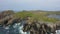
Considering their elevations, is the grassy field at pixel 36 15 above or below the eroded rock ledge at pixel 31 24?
above

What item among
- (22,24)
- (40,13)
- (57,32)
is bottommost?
(57,32)

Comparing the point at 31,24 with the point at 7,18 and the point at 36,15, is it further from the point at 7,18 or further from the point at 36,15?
the point at 7,18

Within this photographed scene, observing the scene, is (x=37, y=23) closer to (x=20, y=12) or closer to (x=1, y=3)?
(x=20, y=12)

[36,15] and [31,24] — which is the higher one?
[36,15]

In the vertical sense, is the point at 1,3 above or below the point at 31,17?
above

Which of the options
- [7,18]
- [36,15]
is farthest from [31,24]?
[7,18]

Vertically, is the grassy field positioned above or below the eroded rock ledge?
above

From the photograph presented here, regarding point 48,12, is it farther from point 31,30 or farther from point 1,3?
point 1,3

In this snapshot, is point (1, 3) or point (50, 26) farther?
point (1, 3)

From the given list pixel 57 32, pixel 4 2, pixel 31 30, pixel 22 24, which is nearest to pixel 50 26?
pixel 57 32
